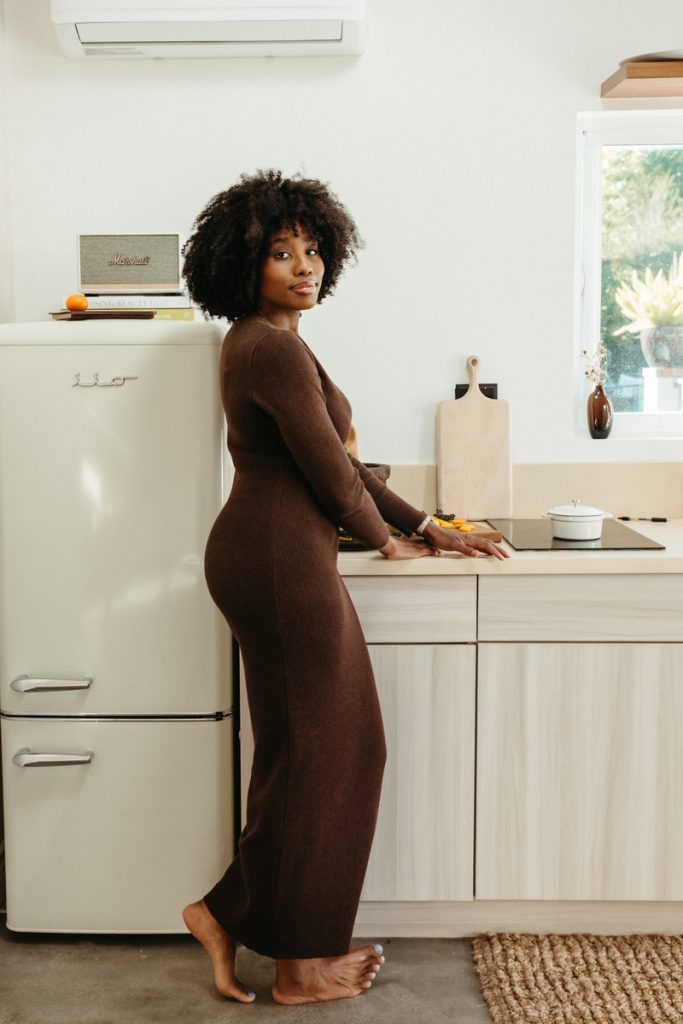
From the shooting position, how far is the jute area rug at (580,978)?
6.66 feet

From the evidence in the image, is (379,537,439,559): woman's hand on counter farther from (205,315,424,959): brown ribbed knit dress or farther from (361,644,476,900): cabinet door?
(361,644,476,900): cabinet door

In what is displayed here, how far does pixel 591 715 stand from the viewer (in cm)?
225

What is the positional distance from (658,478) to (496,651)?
861mm

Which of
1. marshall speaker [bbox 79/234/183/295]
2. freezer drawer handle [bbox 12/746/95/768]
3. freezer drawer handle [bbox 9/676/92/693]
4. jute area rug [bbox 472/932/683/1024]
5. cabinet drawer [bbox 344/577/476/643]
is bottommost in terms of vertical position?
jute area rug [bbox 472/932/683/1024]

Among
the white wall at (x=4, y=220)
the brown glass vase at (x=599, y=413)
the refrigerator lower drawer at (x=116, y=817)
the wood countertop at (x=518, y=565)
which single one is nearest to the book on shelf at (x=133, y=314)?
the white wall at (x=4, y=220)

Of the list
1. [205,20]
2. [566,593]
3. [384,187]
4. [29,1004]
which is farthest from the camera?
[384,187]

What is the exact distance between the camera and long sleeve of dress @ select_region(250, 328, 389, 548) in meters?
1.87

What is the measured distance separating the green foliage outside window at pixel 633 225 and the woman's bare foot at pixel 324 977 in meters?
1.71

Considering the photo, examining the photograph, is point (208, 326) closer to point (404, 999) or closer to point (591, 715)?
point (591, 715)

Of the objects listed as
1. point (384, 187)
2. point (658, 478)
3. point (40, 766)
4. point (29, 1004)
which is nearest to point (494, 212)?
point (384, 187)

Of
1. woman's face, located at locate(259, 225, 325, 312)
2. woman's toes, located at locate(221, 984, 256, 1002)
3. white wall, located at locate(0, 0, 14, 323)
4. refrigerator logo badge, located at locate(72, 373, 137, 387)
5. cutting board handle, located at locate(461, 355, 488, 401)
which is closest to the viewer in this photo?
woman's face, located at locate(259, 225, 325, 312)

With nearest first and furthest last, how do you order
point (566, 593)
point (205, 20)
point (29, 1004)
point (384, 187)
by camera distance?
point (29, 1004) → point (566, 593) → point (205, 20) → point (384, 187)

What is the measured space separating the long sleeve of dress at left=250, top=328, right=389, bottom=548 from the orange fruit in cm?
58

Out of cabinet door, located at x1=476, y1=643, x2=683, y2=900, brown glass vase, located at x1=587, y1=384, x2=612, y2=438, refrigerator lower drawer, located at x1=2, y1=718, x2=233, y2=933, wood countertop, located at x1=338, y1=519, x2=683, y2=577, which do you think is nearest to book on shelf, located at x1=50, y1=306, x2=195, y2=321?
wood countertop, located at x1=338, y1=519, x2=683, y2=577
